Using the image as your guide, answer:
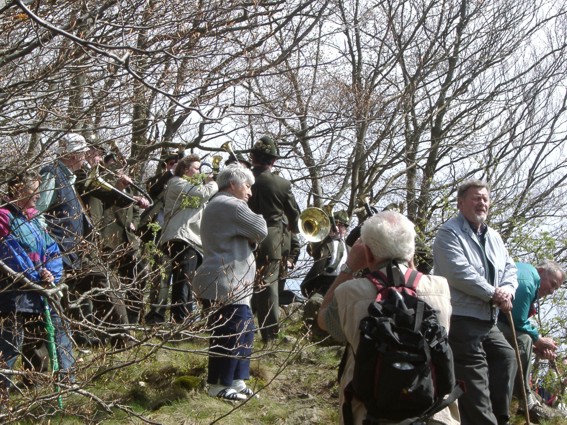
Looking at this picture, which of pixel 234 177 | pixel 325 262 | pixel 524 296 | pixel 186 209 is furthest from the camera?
pixel 325 262

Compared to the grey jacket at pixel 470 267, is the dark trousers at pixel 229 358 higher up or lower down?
lower down

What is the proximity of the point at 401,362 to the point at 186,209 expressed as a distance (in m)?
4.72

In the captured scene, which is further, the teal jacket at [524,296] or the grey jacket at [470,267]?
the teal jacket at [524,296]

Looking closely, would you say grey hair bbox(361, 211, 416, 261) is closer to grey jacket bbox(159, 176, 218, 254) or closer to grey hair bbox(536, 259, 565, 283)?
grey hair bbox(536, 259, 565, 283)

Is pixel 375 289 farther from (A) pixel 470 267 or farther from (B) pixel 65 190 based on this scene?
(B) pixel 65 190

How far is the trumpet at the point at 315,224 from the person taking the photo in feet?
34.9

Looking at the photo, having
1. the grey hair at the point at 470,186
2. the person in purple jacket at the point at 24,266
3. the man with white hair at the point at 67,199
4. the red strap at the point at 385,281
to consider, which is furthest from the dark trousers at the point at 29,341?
the grey hair at the point at 470,186

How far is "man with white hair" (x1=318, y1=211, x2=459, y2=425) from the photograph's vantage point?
13.3 feet

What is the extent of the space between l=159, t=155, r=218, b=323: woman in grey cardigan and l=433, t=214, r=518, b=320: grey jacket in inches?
106

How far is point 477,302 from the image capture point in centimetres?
593

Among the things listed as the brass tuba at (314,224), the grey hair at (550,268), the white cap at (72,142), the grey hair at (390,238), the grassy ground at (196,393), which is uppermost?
the white cap at (72,142)

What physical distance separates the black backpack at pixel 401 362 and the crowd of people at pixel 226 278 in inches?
5.5

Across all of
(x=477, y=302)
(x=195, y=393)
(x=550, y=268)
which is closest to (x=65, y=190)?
(x=195, y=393)

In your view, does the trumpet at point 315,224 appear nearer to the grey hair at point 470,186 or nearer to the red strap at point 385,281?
the grey hair at point 470,186
